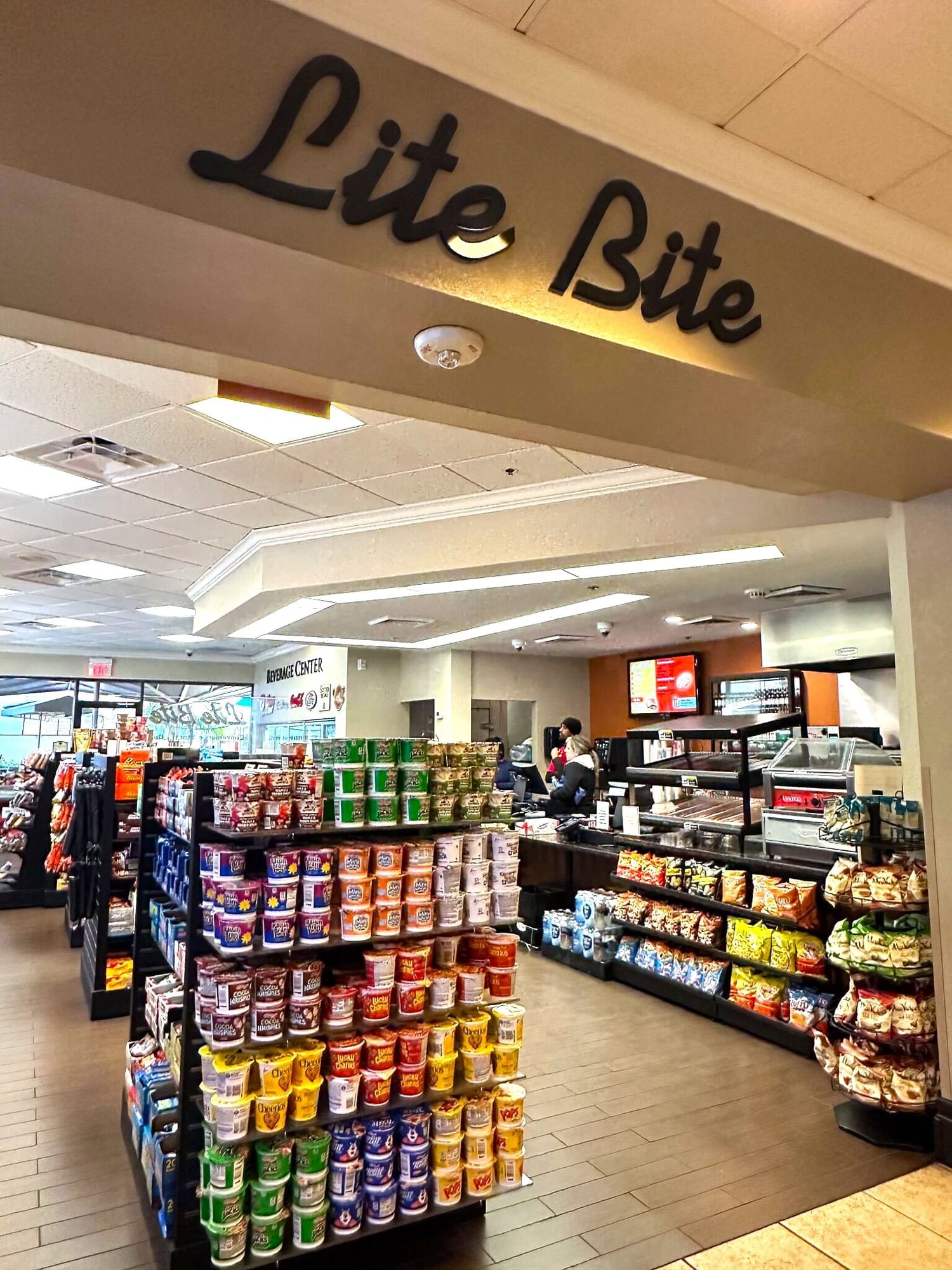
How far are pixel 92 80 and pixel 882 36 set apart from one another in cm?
188

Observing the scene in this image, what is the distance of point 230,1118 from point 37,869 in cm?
742

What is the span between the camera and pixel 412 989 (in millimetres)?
2770

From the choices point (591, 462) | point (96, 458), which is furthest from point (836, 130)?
point (96, 458)

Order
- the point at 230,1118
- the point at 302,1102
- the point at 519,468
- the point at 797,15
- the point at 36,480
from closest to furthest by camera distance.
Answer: the point at 797,15
the point at 230,1118
the point at 302,1102
the point at 519,468
the point at 36,480

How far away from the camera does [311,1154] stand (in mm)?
2545

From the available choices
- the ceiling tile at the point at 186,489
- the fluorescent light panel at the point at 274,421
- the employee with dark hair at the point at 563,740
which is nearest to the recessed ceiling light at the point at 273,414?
the fluorescent light panel at the point at 274,421

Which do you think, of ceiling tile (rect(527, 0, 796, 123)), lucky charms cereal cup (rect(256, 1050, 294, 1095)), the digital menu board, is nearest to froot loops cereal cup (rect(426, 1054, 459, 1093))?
lucky charms cereal cup (rect(256, 1050, 294, 1095))

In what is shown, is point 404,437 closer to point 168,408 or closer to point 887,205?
point 168,408

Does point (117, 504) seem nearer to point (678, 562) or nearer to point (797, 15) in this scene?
point (678, 562)

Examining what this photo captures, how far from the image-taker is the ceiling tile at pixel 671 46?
76.4 inches

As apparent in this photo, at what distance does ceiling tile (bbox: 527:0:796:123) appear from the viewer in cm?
194

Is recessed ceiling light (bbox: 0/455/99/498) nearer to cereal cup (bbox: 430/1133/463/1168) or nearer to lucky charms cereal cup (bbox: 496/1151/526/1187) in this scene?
cereal cup (bbox: 430/1133/463/1168)

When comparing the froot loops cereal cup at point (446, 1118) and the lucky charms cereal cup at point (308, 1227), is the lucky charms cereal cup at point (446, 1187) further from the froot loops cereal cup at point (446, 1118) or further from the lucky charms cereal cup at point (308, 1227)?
the lucky charms cereal cup at point (308, 1227)

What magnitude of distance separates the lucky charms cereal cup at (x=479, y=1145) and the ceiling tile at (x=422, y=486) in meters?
3.59
